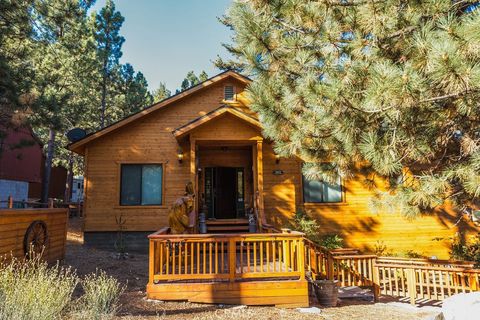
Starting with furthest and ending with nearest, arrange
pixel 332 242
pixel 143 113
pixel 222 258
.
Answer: pixel 143 113, pixel 332 242, pixel 222 258

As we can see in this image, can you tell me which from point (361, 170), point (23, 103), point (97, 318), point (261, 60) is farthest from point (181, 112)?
point (97, 318)

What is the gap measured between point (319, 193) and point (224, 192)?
11.9ft

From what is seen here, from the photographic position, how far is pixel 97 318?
13.9 feet

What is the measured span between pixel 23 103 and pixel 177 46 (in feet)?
25.9

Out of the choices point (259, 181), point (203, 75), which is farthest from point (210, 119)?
point (203, 75)

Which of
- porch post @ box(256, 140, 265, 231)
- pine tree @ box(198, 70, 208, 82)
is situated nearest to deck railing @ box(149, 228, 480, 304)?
porch post @ box(256, 140, 265, 231)

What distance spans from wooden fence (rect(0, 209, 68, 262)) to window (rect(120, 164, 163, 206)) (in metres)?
2.08

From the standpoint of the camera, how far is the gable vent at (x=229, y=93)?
1233 cm

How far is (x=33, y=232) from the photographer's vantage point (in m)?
7.56

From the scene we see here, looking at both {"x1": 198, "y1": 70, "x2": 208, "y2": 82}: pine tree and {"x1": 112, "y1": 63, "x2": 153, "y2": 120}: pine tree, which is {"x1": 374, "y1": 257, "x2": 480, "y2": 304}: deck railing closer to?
{"x1": 112, "y1": 63, "x2": 153, "y2": 120}: pine tree

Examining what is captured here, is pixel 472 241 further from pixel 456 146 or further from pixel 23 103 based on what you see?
pixel 23 103

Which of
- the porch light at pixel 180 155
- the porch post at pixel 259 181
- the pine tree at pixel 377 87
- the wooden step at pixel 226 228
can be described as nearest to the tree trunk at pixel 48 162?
the porch light at pixel 180 155

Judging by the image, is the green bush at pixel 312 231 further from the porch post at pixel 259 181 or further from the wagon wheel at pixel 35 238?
the wagon wheel at pixel 35 238

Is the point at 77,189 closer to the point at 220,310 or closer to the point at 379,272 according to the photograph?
the point at 220,310
